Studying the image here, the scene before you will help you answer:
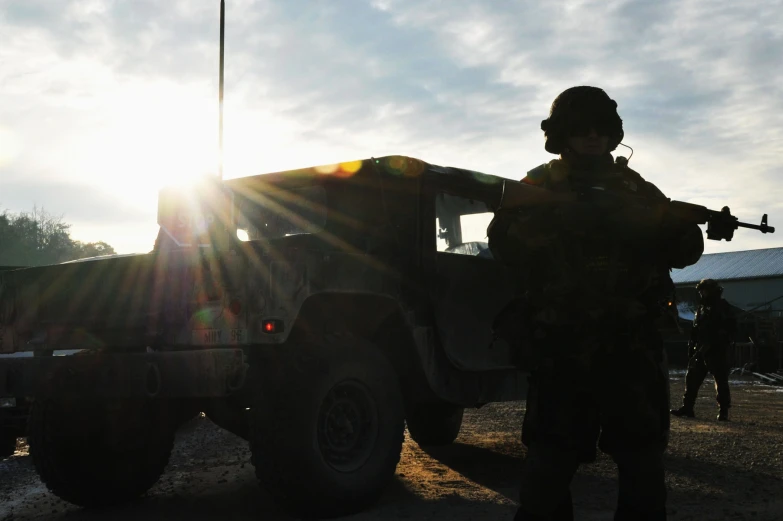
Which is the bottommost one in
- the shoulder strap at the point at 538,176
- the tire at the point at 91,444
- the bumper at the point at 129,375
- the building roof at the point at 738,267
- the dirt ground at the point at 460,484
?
the dirt ground at the point at 460,484

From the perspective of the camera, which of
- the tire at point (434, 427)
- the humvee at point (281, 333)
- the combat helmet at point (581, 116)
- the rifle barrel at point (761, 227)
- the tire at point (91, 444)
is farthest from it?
the tire at point (434, 427)

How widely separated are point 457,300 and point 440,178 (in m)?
0.80

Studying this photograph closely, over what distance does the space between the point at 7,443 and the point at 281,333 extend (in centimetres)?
427

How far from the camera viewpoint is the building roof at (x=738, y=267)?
49.0 metres

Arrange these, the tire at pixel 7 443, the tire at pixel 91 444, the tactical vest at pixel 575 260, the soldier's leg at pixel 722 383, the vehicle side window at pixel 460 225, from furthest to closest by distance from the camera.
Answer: the soldier's leg at pixel 722 383
the tire at pixel 7 443
the vehicle side window at pixel 460 225
the tire at pixel 91 444
the tactical vest at pixel 575 260

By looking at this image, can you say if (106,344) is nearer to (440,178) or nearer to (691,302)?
(440,178)

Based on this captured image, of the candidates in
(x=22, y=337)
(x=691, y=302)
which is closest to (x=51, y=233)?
(x=691, y=302)

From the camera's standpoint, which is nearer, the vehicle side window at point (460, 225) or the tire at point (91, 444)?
the tire at point (91, 444)

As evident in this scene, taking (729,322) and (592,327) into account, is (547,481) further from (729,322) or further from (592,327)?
(729,322)

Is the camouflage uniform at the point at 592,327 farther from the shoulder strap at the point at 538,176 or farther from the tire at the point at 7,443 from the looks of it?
the tire at the point at 7,443

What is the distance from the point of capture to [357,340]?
4.98 metres

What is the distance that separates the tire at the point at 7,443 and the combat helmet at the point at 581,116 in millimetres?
6041

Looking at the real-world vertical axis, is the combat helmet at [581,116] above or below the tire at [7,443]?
above

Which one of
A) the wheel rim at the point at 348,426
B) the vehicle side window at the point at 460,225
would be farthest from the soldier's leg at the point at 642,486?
the vehicle side window at the point at 460,225
